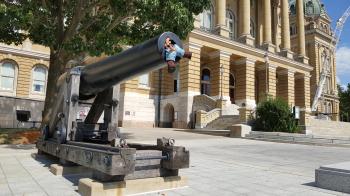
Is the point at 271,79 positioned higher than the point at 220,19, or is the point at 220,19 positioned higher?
the point at 220,19

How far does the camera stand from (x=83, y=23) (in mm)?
14898

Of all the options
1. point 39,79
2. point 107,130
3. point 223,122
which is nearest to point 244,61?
point 223,122

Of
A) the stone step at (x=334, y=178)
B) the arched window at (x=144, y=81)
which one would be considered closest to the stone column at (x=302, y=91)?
the arched window at (x=144, y=81)

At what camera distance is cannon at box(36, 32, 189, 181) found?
4102 millimetres

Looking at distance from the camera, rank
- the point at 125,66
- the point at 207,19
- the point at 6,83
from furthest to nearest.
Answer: the point at 207,19 < the point at 6,83 < the point at 125,66

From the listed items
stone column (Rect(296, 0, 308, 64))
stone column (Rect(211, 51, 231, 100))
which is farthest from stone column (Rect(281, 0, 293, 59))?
Answer: stone column (Rect(211, 51, 231, 100))

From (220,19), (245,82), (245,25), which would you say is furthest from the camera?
(245,25)

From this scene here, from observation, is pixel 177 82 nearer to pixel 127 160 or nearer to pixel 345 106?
pixel 127 160

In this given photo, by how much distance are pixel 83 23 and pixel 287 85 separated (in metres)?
32.5

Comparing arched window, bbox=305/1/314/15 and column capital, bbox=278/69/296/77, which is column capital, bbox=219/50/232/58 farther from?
arched window, bbox=305/1/314/15

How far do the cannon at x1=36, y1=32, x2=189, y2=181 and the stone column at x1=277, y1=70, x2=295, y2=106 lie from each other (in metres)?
37.8

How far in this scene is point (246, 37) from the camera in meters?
35.2

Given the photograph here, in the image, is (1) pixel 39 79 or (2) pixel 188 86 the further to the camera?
(1) pixel 39 79

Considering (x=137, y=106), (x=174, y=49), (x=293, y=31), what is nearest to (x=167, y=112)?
(x=137, y=106)
